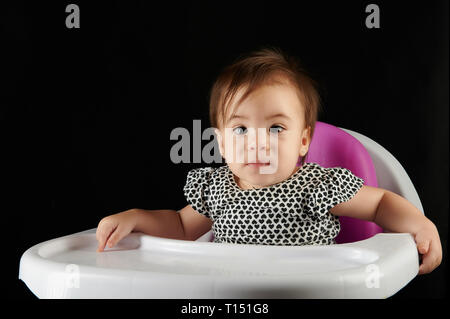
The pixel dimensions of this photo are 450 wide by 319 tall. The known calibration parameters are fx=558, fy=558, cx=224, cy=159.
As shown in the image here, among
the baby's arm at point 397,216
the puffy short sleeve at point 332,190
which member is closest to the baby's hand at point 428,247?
the baby's arm at point 397,216

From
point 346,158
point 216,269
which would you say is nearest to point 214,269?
point 216,269

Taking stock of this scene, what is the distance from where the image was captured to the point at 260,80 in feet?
3.57

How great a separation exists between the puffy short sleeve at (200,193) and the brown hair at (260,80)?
123 mm

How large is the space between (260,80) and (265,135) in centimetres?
11

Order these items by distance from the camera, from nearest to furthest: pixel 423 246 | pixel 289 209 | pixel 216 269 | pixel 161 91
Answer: pixel 216 269 < pixel 423 246 < pixel 289 209 < pixel 161 91

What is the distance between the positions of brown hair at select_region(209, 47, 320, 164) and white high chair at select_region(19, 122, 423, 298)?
0.31 m

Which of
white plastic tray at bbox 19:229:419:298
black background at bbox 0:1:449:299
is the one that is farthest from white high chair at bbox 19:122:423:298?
black background at bbox 0:1:449:299

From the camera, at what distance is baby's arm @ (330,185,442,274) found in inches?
39.2

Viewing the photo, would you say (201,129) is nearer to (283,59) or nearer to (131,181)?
(131,181)

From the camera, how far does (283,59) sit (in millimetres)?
1181

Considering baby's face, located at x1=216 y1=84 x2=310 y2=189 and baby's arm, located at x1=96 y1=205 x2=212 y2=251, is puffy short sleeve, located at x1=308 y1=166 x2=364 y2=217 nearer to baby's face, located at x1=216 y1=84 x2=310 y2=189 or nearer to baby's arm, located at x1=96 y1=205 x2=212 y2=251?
baby's face, located at x1=216 y1=84 x2=310 y2=189

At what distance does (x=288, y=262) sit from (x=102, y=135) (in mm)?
822

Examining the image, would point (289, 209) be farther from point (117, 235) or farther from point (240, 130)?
point (117, 235)

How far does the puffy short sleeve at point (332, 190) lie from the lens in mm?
1072
